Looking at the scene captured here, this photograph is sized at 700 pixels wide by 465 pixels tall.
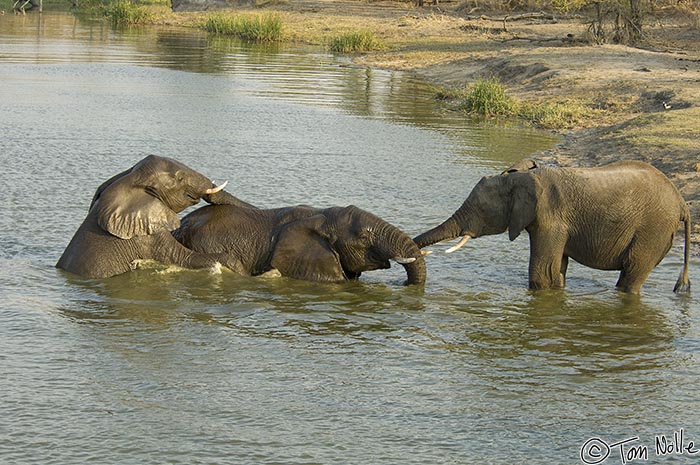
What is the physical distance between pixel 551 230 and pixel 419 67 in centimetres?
2013

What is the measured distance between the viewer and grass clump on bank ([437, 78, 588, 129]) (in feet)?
61.1

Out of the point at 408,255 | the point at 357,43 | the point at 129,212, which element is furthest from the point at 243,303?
the point at 357,43

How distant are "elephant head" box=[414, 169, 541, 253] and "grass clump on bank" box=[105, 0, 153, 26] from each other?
37.1m

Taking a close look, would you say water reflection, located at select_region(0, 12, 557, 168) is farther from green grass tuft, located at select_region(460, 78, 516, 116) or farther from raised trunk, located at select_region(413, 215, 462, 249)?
raised trunk, located at select_region(413, 215, 462, 249)

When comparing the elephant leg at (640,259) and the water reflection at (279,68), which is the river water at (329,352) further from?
the water reflection at (279,68)

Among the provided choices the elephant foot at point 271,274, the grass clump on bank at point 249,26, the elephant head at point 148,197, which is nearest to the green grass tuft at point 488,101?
the elephant head at point 148,197

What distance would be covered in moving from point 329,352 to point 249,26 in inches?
1242

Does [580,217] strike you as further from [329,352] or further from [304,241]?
[329,352]

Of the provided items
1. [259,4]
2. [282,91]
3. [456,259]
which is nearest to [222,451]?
[456,259]

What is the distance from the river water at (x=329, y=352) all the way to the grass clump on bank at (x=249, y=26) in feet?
75.2

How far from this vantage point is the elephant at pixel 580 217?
8883 mm

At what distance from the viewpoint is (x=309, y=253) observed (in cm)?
898

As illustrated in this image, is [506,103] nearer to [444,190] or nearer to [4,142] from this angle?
[444,190]

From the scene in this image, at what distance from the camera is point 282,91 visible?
23.1 metres
